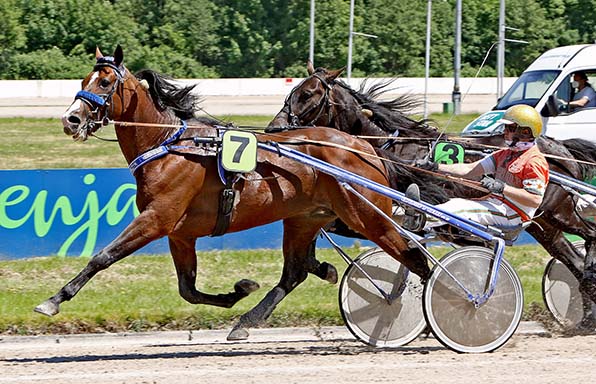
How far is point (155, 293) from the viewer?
9.58m

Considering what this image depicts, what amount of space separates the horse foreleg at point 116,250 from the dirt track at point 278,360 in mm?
484

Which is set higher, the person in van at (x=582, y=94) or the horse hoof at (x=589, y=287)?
the person in van at (x=582, y=94)

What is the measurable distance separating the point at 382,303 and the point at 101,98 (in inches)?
99.2

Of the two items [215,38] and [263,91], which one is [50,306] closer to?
[263,91]

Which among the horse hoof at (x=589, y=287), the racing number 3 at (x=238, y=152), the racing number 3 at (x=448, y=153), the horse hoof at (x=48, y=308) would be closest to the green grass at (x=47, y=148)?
the racing number 3 at (x=448, y=153)

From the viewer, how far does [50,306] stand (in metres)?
6.94

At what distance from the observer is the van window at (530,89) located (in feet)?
51.7

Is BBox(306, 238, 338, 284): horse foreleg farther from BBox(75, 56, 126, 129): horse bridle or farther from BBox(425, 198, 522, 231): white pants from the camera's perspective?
BBox(75, 56, 126, 129): horse bridle

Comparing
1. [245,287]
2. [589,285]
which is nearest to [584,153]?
[589,285]

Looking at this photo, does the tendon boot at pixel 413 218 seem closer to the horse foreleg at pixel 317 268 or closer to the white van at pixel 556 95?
the horse foreleg at pixel 317 268

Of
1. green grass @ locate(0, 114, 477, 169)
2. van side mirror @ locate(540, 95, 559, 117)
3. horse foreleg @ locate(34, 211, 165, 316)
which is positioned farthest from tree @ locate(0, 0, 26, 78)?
horse foreleg @ locate(34, 211, 165, 316)

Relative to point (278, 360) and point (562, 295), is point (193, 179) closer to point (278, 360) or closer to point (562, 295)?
point (278, 360)

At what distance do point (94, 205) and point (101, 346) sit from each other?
11.4 ft

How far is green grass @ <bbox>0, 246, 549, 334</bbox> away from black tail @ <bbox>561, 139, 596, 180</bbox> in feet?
3.99
